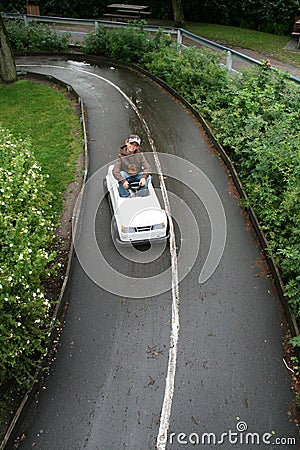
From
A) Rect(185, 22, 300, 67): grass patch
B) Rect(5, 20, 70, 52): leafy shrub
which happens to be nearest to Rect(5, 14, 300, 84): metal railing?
Rect(5, 20, 70, 52): leafy shrub

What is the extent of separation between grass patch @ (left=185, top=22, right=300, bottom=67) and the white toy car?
16.4 m

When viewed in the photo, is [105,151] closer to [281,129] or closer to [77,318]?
[281,129]

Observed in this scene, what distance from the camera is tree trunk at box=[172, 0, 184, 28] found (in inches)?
1116

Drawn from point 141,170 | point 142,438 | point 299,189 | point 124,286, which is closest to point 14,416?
point 142,438

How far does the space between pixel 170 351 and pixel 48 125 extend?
411 inches

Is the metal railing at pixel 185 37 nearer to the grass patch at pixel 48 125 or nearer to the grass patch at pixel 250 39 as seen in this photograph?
the grass patch at pixel 250 39

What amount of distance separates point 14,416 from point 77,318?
206 centimetres

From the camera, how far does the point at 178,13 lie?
28.5 metres

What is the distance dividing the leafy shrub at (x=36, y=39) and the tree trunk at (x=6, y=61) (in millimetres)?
4790

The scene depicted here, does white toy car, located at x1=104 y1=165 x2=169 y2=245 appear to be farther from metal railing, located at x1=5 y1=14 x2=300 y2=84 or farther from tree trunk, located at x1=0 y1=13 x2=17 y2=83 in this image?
tree trunk, located at x1=0 y1=13 x2=17 y2=83

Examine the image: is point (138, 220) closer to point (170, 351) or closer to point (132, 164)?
point (132, 164)

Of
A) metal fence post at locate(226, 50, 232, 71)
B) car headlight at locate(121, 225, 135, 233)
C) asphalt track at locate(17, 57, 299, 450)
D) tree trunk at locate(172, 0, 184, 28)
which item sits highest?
tree trunk at locate(172, 0, 184, 28)

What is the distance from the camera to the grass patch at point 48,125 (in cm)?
1191

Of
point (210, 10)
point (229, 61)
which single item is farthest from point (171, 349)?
point (210, 10)
